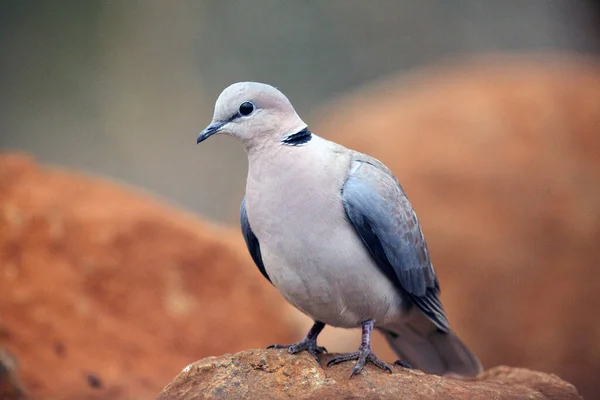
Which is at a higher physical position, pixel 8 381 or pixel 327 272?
pixel 327 272

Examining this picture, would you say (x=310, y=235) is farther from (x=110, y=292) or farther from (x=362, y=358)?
(x=110, y=292)

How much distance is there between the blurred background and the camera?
603 cm

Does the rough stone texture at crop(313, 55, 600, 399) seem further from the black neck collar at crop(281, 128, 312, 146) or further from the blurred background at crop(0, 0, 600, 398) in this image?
the black neck collar at crop(281, 128, 312, 146)

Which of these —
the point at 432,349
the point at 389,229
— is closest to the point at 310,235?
the point at 389,229

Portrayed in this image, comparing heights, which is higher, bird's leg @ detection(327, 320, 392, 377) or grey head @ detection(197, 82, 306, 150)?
grey head @ detection(197, 82, 306, 150)

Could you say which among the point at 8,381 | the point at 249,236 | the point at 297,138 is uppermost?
the point at 297,138

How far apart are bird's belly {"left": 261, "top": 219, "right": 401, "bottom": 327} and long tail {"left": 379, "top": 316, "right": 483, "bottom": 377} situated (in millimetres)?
679

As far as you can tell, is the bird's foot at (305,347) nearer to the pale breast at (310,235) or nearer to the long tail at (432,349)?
the pale breast at (310,235)

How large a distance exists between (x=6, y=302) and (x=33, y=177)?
1.26m

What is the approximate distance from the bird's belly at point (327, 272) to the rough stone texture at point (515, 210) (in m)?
3.52

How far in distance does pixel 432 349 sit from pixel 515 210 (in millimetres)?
3698

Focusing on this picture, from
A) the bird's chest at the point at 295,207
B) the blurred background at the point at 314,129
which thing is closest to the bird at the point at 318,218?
the bird's chest at the point at 295,207

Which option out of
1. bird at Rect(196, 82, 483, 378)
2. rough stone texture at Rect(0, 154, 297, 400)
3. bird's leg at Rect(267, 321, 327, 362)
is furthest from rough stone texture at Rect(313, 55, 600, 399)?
bird at Rect(196, 82, 483, 378)

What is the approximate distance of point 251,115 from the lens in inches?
146
